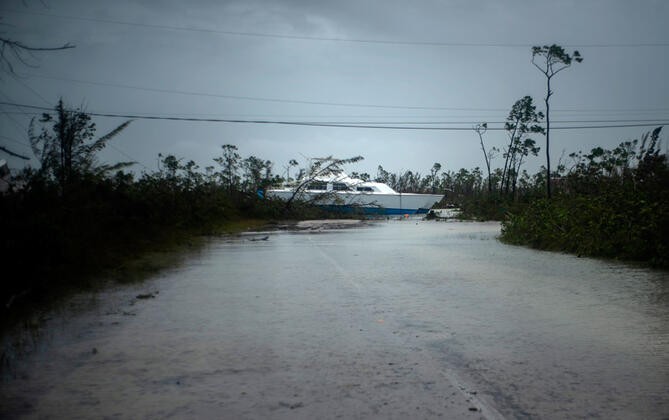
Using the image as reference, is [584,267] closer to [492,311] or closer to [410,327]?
[492,311]

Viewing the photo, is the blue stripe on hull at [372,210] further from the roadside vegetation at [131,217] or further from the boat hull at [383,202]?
the roadside vegetation at [131,217]

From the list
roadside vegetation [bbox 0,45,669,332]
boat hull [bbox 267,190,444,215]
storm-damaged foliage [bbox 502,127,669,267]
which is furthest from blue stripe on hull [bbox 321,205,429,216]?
storm-damaged foliage [bbox 502,127,669,267]

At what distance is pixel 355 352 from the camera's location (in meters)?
4.24

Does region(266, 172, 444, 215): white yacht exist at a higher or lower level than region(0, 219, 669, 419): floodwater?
higher

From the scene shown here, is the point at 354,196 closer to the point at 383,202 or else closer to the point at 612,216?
the point at 383,202

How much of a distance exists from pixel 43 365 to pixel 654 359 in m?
4.45

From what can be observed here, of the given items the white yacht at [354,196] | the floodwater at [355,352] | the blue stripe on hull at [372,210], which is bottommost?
the floodwater at [355,352]

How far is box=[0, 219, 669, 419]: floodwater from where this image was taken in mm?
3172

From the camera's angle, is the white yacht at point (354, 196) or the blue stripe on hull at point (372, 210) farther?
the blue stripe on hull at point (372, 210)

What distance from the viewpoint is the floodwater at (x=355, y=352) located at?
3172mm

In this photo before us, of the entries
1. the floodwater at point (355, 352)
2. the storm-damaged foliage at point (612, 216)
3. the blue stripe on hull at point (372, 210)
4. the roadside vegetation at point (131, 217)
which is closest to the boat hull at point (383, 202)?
the blue stripe on hull at point (372, 210)

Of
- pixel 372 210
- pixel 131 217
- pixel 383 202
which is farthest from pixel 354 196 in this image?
pixel 131 217

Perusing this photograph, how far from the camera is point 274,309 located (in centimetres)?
597

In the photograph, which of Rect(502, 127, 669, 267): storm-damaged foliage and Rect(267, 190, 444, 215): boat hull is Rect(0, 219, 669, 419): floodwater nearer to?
Rect(502, 127, 669, 267): storm-damaged foliage
